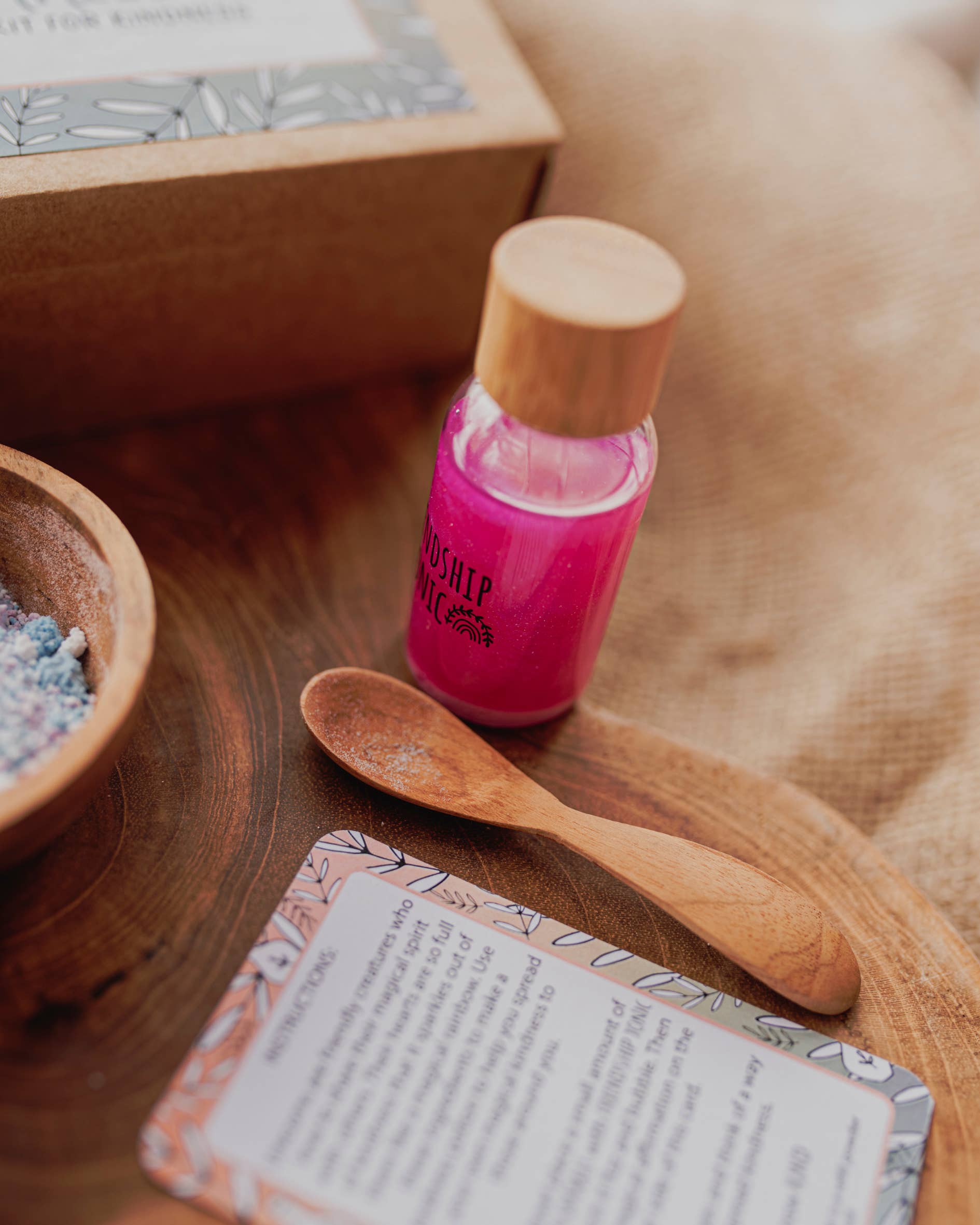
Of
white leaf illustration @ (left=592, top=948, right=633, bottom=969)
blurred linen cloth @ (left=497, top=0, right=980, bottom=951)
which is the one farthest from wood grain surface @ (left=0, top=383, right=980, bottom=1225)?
blurred linen cloth @ (left=497, top=0, right=980, bottom=951)

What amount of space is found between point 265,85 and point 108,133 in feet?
0.30

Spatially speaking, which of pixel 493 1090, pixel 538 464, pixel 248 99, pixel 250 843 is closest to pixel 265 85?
pixel 248 99

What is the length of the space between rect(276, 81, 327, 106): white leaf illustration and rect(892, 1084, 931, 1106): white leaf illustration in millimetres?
520

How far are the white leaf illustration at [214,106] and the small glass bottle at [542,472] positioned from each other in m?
0.19

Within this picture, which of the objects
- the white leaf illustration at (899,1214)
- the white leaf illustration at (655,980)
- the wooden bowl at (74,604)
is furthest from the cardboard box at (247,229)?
the white leaf illustration at (899,1214)

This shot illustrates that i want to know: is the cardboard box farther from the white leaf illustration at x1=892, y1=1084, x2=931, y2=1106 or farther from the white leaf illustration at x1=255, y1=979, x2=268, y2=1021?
the white leaf illustration at x1=892, y1=1084, x2=931, y2=1106

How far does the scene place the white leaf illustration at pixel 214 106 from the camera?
48 centimetres

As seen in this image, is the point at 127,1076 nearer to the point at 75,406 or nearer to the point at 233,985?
the point at 233,985

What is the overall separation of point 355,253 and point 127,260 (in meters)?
0.12

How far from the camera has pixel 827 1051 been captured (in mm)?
372

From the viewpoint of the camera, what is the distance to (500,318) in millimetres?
336

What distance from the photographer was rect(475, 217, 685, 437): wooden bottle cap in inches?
12.7

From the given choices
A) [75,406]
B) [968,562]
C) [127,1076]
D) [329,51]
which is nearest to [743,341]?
[968,562]

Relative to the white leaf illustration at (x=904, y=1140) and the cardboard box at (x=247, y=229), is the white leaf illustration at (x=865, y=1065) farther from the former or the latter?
the cardboard box at (x=247, y=229)
